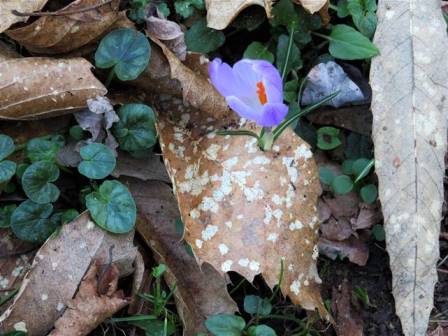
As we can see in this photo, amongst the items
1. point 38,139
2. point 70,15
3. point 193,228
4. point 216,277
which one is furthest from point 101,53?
point 216,277

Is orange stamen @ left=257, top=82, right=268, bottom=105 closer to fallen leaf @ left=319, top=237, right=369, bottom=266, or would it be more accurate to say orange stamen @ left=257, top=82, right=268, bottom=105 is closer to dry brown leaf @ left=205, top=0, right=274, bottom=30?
dry brown leaf @ left=205, top=0, right=274, bottom=30

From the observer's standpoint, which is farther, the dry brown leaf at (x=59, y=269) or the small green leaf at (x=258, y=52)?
the small green leaf at (x=258, y=52)

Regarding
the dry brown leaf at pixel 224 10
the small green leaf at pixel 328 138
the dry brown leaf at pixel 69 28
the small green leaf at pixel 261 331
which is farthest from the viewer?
the small green leaf at pixel 328 138

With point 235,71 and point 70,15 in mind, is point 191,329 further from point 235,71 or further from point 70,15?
point 70,15

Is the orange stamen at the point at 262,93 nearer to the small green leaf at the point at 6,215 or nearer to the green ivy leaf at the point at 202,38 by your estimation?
the green ivy leaf at the point at 202,38

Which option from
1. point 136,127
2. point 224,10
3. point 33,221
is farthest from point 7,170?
point 224,10

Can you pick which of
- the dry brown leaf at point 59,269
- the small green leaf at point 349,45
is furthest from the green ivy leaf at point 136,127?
the small green leaf at point 349,45
